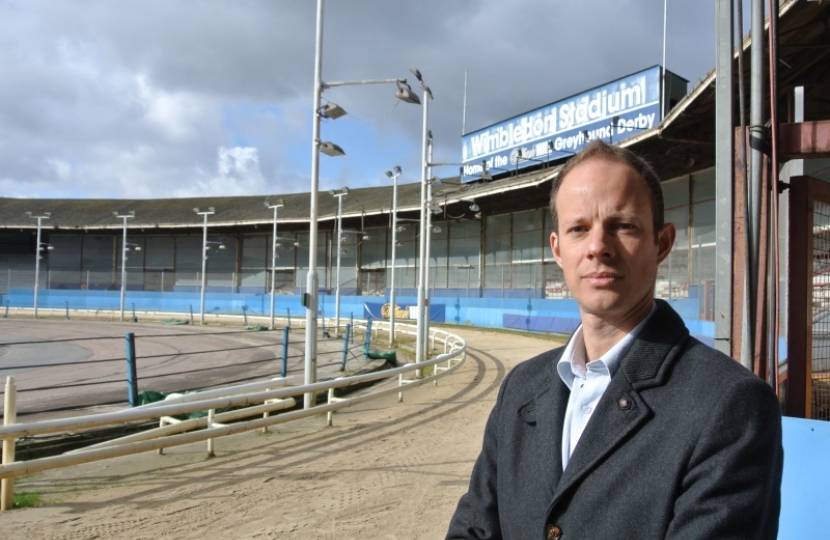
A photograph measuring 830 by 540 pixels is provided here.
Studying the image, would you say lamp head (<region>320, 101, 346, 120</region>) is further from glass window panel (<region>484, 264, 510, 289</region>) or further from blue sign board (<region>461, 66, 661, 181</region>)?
glass window panel (<region>484, 264, 510, 289</region>)

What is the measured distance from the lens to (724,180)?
390cm

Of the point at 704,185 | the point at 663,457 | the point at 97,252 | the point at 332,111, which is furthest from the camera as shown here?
the point at 97,252

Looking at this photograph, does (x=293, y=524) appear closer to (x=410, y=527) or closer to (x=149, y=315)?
(x=410, y=527)

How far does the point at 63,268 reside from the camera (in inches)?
2414

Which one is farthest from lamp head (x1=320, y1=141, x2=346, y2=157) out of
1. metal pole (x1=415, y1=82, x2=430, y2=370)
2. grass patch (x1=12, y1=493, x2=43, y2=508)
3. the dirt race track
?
grass patch (x1=12, y1=493, x2=43, y2=508)

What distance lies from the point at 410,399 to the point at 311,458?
4.87 m

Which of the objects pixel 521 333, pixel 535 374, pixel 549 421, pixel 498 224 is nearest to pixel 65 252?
pixel 498 224

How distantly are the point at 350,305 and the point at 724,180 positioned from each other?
4175cm

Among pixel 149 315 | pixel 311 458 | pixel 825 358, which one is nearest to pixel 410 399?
pixel 311 458

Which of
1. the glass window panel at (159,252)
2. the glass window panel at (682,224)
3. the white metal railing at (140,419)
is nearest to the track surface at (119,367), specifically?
the white metal railing at (140,419)

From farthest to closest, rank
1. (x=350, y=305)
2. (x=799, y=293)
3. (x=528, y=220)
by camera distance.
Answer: (x=350, y=305)
(x=528, y=220)
(x=799, y=293)

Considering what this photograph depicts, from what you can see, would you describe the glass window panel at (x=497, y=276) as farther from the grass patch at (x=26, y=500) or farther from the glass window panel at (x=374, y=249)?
the grass patch at (x=26, y=500)

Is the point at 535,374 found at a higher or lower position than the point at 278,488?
higher

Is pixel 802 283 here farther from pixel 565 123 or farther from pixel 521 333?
pixel 565 123
